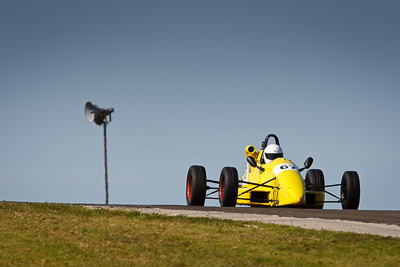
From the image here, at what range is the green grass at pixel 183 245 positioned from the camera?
28.1 feet

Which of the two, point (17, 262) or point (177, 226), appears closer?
point (17, 262)

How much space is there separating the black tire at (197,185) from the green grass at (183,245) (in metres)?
7.60

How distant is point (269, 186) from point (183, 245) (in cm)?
1066

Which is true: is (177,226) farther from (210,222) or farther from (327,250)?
(327,250)

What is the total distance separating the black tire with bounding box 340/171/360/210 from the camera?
67.3ft

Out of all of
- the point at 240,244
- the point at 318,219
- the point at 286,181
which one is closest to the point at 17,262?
the point at 240,244

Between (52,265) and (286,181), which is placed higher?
(286,181)

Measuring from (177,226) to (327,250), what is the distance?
11.5 ft

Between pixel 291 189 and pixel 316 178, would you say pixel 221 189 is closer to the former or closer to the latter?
pixel 291 189

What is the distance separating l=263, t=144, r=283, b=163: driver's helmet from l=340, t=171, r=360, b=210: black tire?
→ 2.45m

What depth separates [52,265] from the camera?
8633 millimetres

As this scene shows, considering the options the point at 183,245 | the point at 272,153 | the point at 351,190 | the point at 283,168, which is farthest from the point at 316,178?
the point at 183,245

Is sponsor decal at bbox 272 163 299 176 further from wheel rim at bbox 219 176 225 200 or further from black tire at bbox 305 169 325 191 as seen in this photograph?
black tire at bbox 305 169 325 191

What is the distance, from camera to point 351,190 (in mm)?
20484
